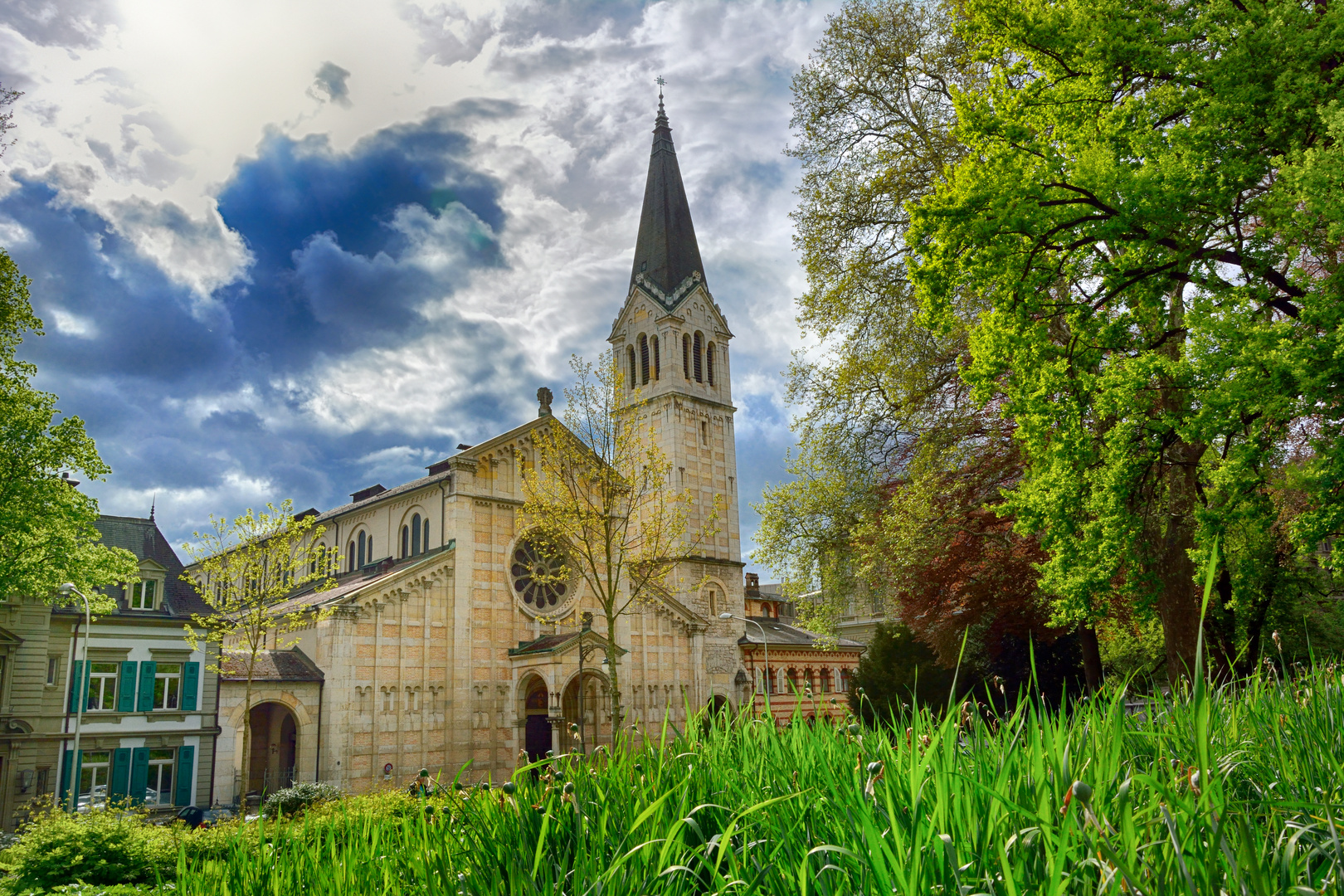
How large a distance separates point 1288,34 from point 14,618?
34978 millimetres

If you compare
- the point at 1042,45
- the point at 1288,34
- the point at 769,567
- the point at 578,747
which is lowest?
the point at 578,747

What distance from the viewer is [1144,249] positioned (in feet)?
45.9

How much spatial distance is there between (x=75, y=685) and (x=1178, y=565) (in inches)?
1246

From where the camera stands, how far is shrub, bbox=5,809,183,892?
12438mm

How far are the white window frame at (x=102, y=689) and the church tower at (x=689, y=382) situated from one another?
2469 cm

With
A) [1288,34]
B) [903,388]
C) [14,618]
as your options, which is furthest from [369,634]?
[1288,34]

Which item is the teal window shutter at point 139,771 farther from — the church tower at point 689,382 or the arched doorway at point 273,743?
the church tower at point 689,382

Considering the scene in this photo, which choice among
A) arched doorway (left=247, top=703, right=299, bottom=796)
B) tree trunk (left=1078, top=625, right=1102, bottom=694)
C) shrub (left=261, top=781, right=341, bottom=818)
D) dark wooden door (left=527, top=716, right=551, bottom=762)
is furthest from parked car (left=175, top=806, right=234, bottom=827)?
tree trunk (left=1078, top=625, right=1102, bottom=694)

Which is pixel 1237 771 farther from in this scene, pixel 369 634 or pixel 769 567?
pixel 369 634

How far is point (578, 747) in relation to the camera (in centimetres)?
Result: 592

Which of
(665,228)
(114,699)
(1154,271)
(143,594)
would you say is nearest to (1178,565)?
(1154,271)

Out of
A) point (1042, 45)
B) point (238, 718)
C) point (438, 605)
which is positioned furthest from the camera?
point (438, 605)

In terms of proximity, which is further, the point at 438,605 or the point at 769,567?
the point at 438,605

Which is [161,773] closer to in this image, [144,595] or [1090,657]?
[144,595]
